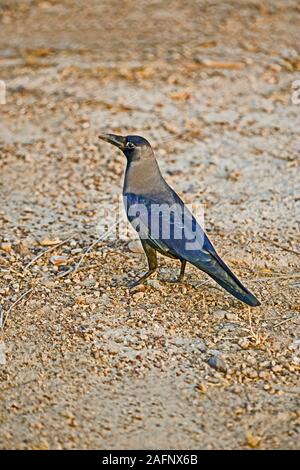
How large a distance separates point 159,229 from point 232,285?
A: 0.54m

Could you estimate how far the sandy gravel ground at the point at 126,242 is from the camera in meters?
4.22

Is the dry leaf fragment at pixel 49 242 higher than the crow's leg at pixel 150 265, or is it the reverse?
the crow's leg at pixel 150 265

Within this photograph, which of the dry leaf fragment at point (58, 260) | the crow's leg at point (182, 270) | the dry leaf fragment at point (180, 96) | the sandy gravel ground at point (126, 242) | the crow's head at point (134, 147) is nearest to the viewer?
the sandy gravel ground at point (126, 242)

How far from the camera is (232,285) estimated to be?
481 cm

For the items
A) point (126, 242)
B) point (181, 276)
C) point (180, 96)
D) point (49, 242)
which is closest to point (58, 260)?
point (49, 242)

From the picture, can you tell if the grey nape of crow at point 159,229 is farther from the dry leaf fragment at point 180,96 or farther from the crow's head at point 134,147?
the dry leaf fragment at point 180,96

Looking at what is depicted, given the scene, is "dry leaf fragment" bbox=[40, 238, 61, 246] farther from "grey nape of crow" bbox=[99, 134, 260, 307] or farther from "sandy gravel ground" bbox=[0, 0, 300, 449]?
"grey nape of crow" bbox=[99, 134, 260, 307]

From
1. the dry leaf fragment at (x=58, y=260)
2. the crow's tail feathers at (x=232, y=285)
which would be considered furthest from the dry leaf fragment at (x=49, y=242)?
the crow's tail feathers at (x=232, y=285)

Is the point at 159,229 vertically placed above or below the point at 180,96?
above

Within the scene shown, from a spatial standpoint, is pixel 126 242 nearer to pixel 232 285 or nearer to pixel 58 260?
pixel 58 260

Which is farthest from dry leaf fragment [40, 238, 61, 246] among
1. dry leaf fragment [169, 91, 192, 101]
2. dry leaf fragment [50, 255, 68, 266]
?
dry leaf fragment [169, 91, 192, 101]

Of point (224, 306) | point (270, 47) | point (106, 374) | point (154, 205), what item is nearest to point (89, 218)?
point (154, 205)

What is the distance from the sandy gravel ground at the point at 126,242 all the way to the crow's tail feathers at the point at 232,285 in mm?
175

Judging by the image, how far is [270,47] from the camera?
858cm
